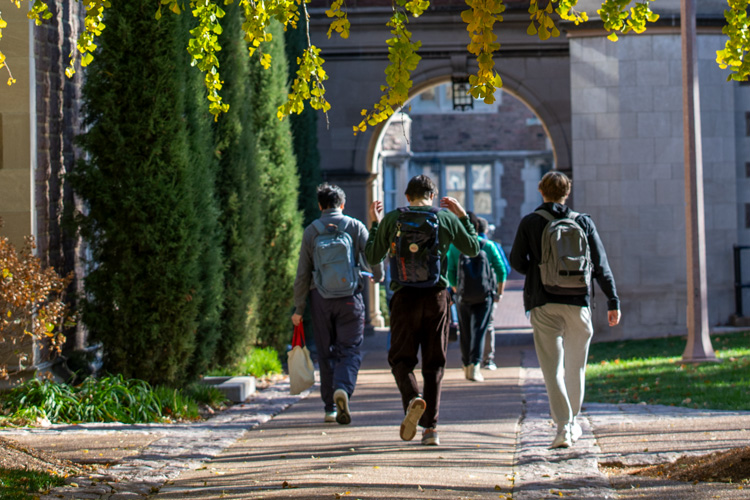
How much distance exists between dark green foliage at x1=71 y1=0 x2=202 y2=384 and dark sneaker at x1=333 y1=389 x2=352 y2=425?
177 centimetres

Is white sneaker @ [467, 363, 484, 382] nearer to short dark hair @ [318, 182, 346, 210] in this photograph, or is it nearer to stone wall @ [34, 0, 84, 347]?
short dark hair @ [318, 182, 346, 210]

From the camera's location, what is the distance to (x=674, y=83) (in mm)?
14617

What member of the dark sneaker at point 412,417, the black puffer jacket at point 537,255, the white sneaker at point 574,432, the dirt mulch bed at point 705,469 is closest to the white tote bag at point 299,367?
the dark sneaker at point 412,417

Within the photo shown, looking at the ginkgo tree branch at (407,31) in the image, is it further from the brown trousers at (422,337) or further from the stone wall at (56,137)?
the stone wall at (56,137)

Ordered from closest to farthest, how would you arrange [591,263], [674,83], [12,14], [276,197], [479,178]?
[591,263], [12,14], [276,197], [674,83], [479,178]

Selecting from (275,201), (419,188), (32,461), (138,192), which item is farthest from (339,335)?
(275,201)

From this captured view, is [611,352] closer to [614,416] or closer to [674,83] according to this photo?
[674,83]

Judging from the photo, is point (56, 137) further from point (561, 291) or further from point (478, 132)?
point (478, 132)

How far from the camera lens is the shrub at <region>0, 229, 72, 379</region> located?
6772mm

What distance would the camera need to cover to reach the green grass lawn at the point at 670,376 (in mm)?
8227

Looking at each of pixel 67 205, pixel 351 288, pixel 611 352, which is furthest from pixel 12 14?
pixel 611 352

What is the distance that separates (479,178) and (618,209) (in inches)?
919

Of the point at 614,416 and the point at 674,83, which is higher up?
the point at 674,83

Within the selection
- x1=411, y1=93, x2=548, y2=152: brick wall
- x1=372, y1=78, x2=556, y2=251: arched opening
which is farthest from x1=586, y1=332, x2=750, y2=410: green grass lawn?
x1=411, y1=93, x2=548, y2=152: brick wall
